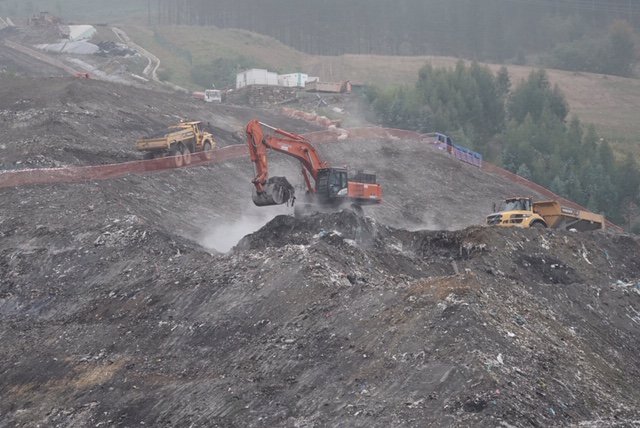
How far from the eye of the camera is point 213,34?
108 meters

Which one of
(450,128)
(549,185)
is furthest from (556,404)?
(450,128)

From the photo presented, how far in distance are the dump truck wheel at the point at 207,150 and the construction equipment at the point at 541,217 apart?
13.1 m

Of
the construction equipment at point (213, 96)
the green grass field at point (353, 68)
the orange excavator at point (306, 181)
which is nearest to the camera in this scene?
the orange excavator at point (306, 181)

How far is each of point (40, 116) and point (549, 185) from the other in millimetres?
33565

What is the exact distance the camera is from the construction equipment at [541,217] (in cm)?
3206

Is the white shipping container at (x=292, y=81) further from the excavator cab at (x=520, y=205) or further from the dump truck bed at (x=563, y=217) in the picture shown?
the excavator cab at (x=520, y=205)

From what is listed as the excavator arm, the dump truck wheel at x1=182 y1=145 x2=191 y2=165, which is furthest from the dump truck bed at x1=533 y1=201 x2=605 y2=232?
the dump truck wheel at x1=182 y1=145 x2=191 y2=165

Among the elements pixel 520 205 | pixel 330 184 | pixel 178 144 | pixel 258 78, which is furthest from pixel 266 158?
pixel 258 78

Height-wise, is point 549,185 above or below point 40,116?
below

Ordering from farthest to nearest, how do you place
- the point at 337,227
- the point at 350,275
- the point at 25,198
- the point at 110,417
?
the point at 25,198 < the point at 337,227 < the point at 350,275 < the point at 110,417

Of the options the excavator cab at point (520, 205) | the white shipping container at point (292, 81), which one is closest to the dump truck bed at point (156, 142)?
the excavator cab at point (520, 205)

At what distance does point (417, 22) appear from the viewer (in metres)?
135

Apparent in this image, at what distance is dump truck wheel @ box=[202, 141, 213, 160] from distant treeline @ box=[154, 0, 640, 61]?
8379cm

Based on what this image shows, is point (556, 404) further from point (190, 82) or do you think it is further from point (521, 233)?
point (190, 82)
